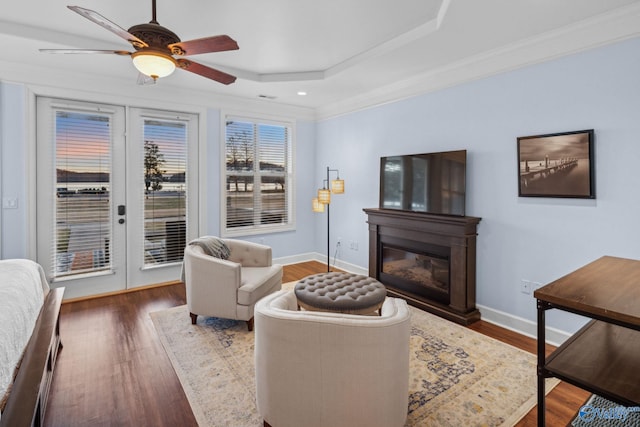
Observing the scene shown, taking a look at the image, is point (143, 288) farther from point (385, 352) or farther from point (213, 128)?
point (385, 352)

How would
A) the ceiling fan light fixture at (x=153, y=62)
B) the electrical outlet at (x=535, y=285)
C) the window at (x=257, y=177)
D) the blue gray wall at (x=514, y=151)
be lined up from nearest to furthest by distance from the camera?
the ceiling fan light fixture at (x=153, y=62) < the blue gray wall at (x=514, y=151) < the electrical outlet at (x=535, y=285) < the window at (x=257, y=177)

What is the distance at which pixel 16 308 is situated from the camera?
1.87 m

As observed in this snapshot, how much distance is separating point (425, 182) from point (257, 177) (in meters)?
2.77

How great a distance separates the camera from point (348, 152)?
511 centimetres

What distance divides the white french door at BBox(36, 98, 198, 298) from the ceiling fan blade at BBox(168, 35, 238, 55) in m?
2.68

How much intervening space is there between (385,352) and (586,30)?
2925 mm

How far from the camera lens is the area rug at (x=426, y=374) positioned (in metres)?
1.99

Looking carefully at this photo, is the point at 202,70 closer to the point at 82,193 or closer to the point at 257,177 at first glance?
the point at 82,193

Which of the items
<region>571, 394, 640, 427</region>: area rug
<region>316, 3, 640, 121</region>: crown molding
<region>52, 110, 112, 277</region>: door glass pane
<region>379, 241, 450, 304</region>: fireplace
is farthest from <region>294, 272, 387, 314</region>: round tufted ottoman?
<region>52, 110, 112, 277</region>: door glass pane

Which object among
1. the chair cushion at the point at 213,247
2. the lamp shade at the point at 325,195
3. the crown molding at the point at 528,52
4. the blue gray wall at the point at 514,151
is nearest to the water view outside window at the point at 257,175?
the blue gray wall at the point at 514,151

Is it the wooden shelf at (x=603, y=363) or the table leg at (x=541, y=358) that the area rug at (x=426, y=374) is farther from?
the wooden shelf at (x=603, y=363)

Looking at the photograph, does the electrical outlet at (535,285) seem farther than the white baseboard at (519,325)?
Yes

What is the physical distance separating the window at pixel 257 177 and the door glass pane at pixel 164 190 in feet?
2.05

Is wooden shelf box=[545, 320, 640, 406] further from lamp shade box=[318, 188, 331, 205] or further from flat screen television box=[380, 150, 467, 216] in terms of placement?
lamp shade box=[318, 188, 331, 205]
